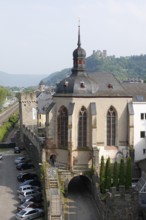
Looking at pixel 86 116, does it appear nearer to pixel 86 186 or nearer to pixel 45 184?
pixel 86 186

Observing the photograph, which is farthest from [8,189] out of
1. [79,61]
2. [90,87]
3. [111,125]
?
[79,61]

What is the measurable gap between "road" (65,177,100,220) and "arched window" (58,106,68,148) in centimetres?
707

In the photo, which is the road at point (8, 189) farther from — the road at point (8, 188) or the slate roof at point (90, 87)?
the slate roof at point (90, 87)

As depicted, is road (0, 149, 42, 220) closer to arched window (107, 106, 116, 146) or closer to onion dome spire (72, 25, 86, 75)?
arched window (107, 106, 116, 146)

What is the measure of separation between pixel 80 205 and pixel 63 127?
13.9 m

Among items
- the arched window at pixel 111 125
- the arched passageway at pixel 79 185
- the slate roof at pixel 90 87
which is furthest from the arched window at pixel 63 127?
the arched window at pixel 111 125

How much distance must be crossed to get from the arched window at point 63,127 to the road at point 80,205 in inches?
278

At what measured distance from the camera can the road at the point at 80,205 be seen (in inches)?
2018

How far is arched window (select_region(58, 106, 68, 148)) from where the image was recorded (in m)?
64.6

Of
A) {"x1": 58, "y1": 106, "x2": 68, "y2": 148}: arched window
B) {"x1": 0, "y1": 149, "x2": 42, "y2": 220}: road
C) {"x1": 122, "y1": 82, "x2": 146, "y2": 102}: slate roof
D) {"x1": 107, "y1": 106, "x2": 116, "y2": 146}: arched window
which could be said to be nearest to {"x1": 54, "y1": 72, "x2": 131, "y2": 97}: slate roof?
{"x1": 107, "y1": 106, "x2": 116, "y2": 146}: arched window

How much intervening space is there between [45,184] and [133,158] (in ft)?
58.6

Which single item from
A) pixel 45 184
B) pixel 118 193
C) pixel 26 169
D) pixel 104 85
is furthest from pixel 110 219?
pixel 26 169

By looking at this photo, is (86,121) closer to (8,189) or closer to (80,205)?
(80,205)

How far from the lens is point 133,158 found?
213ft
